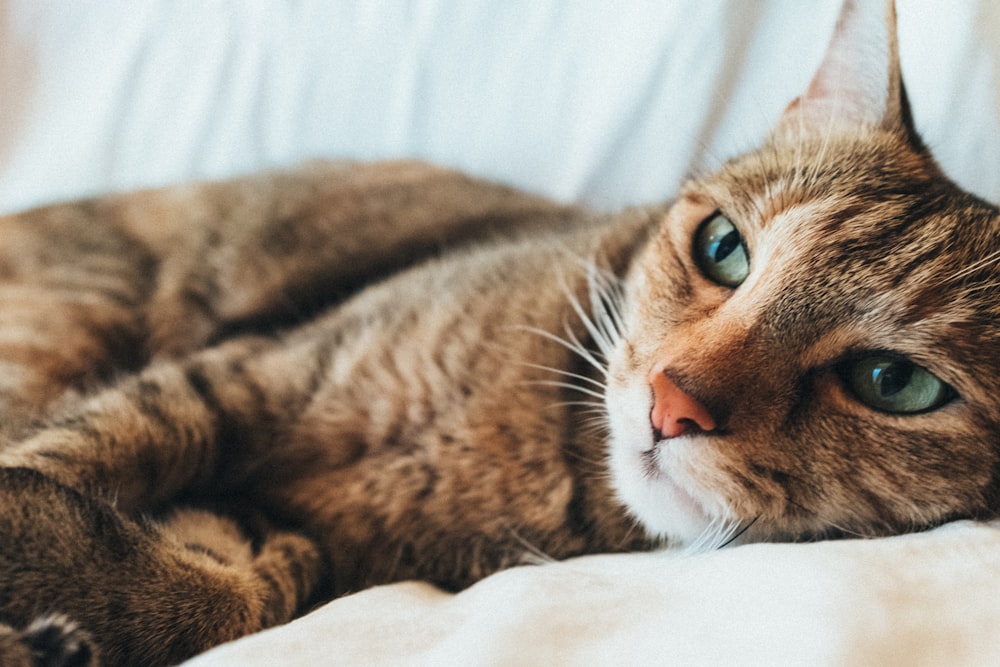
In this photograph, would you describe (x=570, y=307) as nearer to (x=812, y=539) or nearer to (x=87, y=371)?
(x=812, y=539)

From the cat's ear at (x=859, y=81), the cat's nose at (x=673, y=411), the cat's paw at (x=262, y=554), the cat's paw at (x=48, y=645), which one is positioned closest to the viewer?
the cat's paw at (x=48, y=645)

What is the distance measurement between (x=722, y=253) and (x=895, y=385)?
27 cm

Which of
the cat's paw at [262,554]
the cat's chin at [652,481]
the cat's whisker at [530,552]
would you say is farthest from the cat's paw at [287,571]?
the cat's chin at [652,481]

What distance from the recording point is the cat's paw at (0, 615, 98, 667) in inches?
27.3

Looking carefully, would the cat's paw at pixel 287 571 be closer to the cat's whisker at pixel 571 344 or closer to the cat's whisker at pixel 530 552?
the cat's whisker at pixel 530 552

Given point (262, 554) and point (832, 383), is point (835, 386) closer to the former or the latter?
point (832, 383)

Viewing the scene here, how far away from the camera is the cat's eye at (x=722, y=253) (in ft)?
3.24

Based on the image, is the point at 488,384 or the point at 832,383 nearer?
the point at 832,383

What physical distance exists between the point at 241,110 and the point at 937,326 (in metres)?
1.48

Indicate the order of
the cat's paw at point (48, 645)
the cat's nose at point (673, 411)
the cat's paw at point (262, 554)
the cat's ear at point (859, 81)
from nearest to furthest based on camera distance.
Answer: the cat's paw at point (48, 645), the cat's nose at point (673, 411), the cat's paw at point (262, 554), the cat's ear at point (859, 81)

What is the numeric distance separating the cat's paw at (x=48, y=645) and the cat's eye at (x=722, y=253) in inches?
31.7

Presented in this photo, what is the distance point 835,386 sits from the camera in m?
0.85

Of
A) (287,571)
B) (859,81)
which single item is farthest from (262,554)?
(859,81)

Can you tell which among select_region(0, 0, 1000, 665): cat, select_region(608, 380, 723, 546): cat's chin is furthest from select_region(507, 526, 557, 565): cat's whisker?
select_region(608, 380, 723, 546): cat's chin
